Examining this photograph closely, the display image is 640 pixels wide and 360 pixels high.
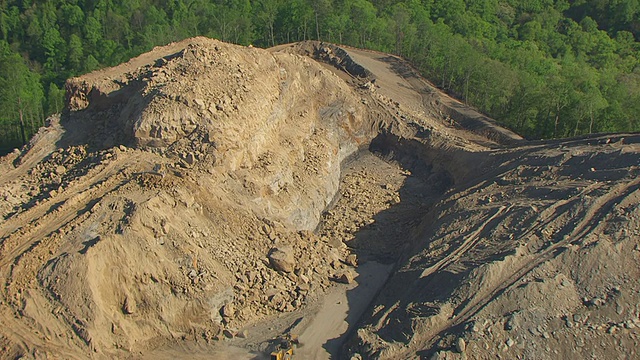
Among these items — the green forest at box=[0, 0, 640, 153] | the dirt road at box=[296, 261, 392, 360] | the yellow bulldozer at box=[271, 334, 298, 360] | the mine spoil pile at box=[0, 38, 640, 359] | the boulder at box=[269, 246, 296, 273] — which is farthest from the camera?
the green forest at box=[0, 0, 640, 153]

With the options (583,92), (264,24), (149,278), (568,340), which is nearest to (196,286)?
(149,278)

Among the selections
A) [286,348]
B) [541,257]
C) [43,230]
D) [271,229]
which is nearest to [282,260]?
[271,229]

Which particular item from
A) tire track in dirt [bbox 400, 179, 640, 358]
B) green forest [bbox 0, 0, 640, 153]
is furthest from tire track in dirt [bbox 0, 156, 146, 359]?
green forest [bbox 0, 0, 640, 153]

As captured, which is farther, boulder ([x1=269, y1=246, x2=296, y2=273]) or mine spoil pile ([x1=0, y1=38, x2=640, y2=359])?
boulder ([x1=269, y1=246, x2=296, y2=273])

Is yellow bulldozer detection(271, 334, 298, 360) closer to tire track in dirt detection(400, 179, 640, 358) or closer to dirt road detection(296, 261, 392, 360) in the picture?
dirt road detection(296, 261, 392, 360)

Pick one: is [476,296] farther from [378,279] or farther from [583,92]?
[583,92]

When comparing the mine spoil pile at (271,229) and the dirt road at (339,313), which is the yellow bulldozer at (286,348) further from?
the mine spoil pile at (271,229)

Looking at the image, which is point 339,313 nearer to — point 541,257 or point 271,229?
point 271,229
